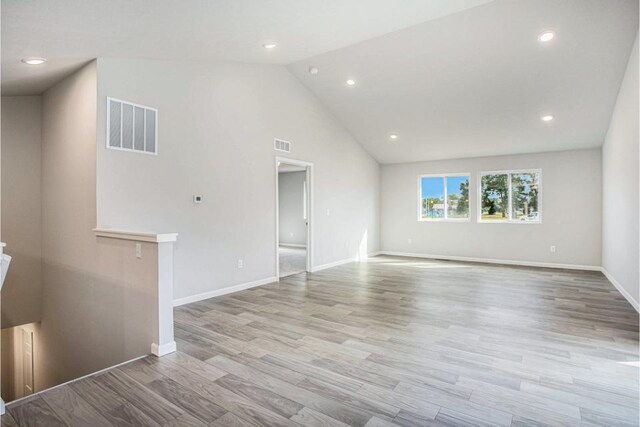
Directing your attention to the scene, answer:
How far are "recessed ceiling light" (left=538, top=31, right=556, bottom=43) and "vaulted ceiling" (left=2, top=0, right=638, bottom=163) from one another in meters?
0.08

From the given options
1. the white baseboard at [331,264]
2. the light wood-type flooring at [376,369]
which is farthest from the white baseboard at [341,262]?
the light wood-type flooring at [376,369]

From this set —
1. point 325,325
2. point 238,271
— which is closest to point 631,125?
point 325,325

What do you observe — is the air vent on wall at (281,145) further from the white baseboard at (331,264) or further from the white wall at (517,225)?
the white wall at (517,225)

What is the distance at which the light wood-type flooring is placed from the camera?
2068 millimetres

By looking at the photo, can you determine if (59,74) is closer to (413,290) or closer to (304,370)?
(304,370)

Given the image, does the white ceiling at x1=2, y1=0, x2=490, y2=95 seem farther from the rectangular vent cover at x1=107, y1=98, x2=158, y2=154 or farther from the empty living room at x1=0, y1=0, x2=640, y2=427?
the rectangular vent cover at x1=107, y1=98, x2=158, y2=154

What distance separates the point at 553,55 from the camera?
4.57 meters

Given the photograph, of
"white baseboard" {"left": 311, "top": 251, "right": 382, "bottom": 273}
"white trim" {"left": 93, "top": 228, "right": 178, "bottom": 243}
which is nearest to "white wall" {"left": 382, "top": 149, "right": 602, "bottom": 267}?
"white baseboard" {"left": 311, "top": 251, "right": 382, "bottom": 273}

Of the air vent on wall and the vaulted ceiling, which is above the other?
the vaulted ceiling

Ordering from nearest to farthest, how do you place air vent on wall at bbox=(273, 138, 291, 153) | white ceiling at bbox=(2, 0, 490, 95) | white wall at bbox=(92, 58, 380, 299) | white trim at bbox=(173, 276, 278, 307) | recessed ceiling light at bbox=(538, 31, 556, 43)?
white ceiling at bbox=(2, 0, 490, 95) < white wall at bbox=(92, 58, 380, 299) < recessed ceiling light at bbox=(538, 31, 556, 43) < white trim at bbox=(173, 276, 278, 307) < air vent on wall at bbox=(273, 138, 291, 153)

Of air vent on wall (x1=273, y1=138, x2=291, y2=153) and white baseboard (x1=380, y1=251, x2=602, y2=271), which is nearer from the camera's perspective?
air vent on wall (x1=273, y1=138, x2=291, y2=153)

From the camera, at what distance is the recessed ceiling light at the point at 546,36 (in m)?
4.21

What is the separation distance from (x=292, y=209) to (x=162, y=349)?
8.80 metres

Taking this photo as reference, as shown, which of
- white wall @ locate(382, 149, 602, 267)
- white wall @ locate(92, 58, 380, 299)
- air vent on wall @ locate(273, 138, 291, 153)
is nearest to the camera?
white wall @ locate(92, 58, 380, 299)
